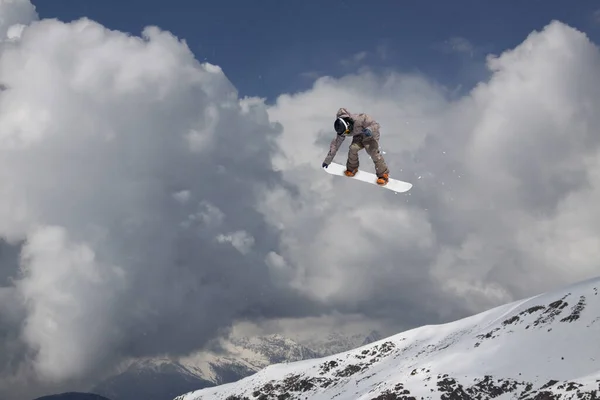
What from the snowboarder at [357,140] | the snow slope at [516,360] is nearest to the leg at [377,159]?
the snowboarder at [357,140]

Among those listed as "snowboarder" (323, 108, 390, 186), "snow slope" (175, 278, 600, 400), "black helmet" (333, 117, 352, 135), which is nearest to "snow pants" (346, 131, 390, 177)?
"snowboarder" (323, 108, 390, 186)

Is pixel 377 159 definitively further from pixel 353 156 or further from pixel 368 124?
pixel 368 124

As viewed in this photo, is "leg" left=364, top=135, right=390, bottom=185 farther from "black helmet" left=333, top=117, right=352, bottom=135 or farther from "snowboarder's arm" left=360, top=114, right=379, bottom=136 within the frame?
"black helmet" left=333, top=117, right=352, bottom=135

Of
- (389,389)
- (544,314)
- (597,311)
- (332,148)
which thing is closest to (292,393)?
(389,389)

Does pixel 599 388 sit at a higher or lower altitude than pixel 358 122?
lower

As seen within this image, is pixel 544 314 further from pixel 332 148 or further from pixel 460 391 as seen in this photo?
pixel 332 148

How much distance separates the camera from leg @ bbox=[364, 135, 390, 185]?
107 ft

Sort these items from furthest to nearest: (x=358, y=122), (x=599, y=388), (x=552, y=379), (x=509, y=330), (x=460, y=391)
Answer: (x=509, y=330)
(x=460, y=391)
(x=552, y=379)
(x=599, y=388)
(x=358, y=122)

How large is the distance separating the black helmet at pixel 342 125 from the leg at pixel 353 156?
1625 millimetres

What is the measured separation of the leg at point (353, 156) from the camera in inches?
1303

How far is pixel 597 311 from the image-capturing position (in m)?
117

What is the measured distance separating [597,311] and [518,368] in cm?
1891

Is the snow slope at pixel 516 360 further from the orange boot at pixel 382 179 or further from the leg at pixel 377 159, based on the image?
the leg at pixel 377 159

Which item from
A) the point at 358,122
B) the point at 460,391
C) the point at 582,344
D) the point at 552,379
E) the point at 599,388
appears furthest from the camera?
the point at 460,391
